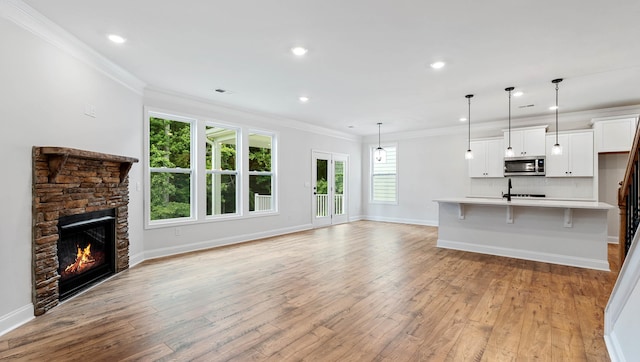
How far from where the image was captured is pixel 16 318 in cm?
254

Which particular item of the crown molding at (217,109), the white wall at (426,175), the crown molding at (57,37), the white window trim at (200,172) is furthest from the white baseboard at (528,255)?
the crown molding at (57,37)

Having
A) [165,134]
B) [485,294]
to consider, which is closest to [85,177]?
[165,134]

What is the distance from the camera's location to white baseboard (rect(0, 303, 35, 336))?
7.96 feet

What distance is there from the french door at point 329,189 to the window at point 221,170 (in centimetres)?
224

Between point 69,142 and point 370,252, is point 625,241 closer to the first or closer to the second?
point 370,252

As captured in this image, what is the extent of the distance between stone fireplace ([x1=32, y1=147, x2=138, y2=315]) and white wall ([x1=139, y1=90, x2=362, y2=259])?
0.89m

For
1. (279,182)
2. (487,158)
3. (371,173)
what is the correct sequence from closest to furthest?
(279,182)
(487,158)
(371,173)

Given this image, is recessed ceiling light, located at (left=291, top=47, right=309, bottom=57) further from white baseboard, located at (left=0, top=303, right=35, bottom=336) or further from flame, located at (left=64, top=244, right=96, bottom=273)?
white baseboard, located at (left=0, top=303, right=35, bottom=336)

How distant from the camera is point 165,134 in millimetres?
5109

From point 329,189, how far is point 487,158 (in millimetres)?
3972

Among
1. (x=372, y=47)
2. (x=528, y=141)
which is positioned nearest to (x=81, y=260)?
(x=372, y=47)

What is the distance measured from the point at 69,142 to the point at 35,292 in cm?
149

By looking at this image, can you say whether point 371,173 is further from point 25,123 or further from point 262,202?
point 25,123

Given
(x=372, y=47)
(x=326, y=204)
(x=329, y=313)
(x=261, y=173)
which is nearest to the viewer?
(x=329, y=313)
